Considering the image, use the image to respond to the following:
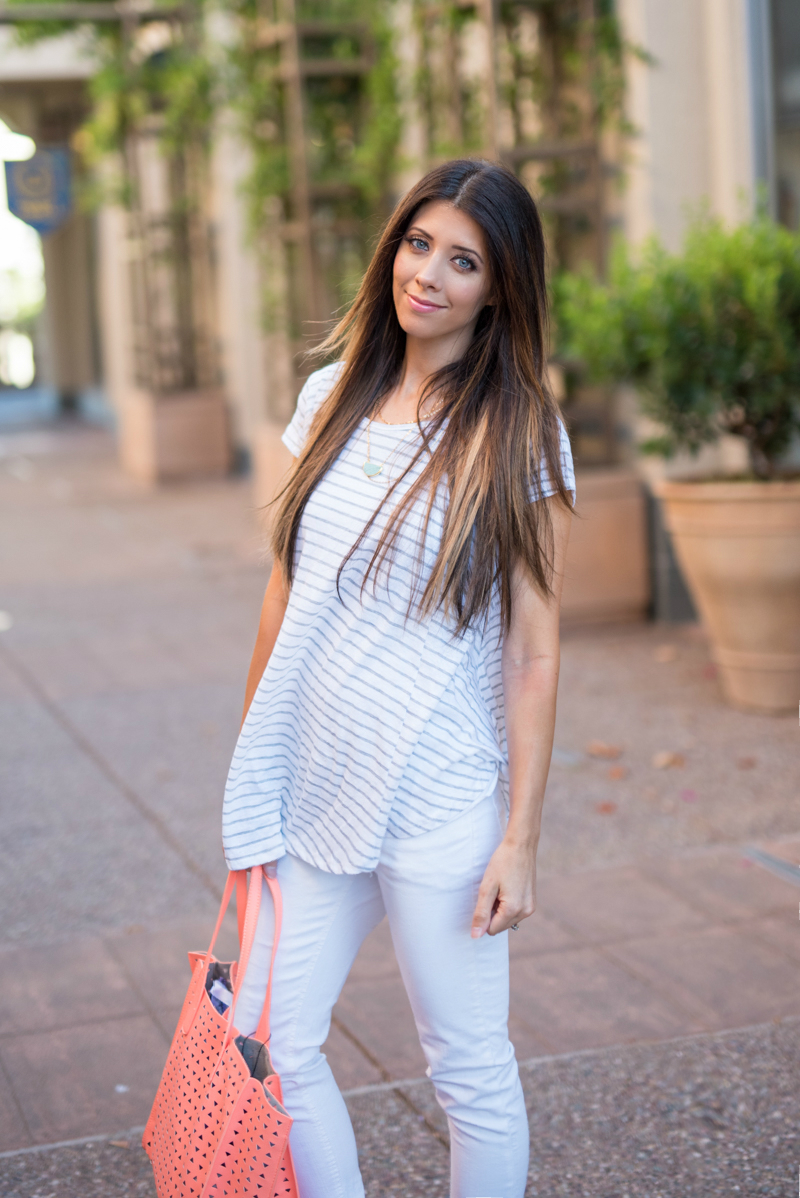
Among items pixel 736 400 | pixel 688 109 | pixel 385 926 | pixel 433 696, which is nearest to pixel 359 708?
pixel 433 696

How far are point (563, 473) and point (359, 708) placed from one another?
1.50 ft

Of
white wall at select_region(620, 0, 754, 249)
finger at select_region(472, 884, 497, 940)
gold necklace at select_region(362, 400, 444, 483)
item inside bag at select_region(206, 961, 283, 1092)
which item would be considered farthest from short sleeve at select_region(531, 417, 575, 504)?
white wall at select_region(620, 0, 754, 249)

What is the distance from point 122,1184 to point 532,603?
1431mm

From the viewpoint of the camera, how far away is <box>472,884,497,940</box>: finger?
204cm

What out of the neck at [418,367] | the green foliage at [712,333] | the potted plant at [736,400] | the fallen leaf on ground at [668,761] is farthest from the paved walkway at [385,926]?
the green foliage at [712,333]

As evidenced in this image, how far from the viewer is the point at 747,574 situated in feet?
18.5

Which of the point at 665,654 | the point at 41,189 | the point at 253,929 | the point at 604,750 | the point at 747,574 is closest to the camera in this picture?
the point at 253,929

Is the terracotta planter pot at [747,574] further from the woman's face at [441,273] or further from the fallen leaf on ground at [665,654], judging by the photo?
the woman's face at [441,273]

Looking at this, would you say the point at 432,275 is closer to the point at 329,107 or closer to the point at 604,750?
the point at 604,750

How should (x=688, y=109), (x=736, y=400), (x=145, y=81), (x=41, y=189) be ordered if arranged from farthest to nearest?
1. (x=145, y=81)
2. (x=41, y=189)
3. (x=688, y=109)
4. (x=736, y=400)

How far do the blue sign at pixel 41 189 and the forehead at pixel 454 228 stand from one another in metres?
7.36

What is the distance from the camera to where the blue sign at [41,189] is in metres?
8.99

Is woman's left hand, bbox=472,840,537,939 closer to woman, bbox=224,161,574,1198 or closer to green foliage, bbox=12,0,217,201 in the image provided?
woman, bbox=224,161,574,1198

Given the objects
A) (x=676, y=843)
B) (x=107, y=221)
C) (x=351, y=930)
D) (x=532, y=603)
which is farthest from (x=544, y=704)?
(x=107, y=221)
